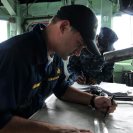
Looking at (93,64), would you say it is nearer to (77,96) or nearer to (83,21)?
(77,96)

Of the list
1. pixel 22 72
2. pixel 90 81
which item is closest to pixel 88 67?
pixel 90 81

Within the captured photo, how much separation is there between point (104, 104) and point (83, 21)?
2.08 feet

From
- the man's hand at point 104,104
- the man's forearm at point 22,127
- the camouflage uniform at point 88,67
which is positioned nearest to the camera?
the man's forearm at point 22,127

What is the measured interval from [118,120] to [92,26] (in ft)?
1.89

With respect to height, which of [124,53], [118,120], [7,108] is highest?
[124,53]

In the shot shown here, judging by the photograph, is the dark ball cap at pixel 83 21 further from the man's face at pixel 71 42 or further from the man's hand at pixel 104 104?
the man's hand at pixel 104 104

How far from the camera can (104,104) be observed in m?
1.78

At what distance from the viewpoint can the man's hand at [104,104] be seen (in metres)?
1.72

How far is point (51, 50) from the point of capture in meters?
1.61

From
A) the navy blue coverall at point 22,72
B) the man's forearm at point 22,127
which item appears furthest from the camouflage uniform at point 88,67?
the man's forearm at point 22,127

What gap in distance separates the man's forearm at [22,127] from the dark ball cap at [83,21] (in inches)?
21.1

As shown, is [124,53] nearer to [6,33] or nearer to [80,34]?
[80,34]

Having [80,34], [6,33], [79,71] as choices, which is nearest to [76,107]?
[80,34]

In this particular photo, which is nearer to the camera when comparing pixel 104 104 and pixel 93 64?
pixel 104 104
